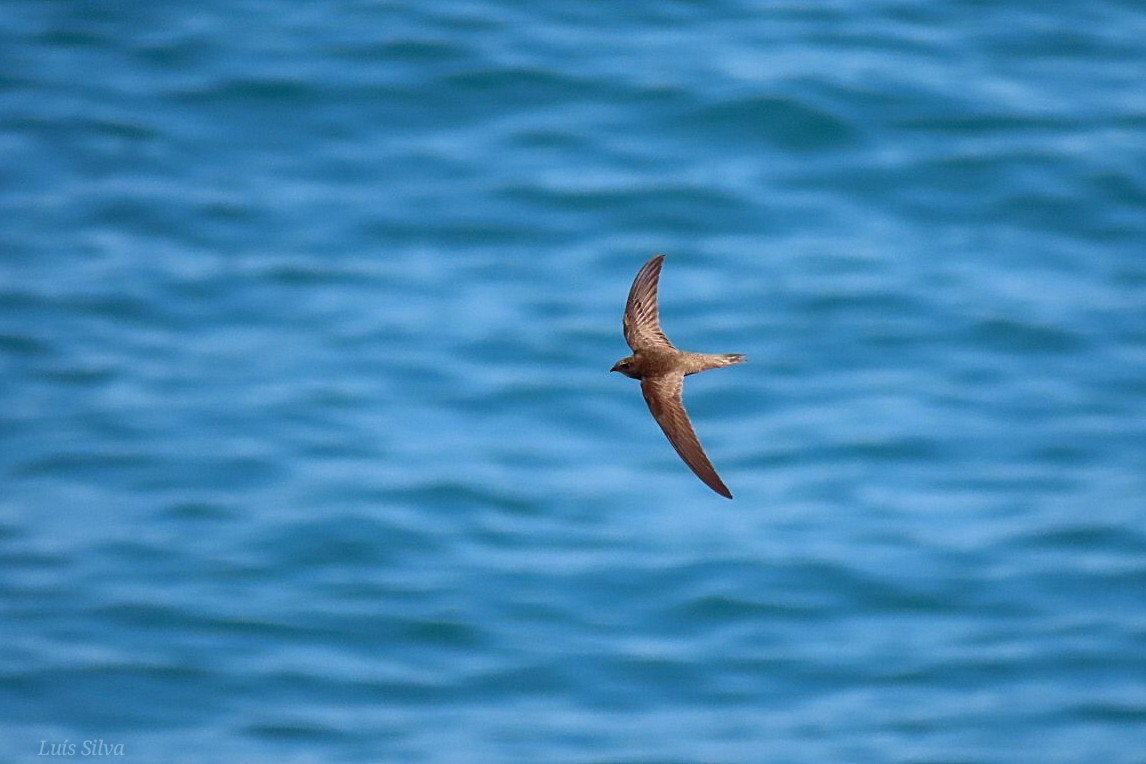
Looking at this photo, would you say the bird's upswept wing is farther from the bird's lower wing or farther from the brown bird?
the bird's lower wing

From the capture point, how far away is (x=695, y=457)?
30.5 ft

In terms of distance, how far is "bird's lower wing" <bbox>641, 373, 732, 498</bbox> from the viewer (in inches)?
365

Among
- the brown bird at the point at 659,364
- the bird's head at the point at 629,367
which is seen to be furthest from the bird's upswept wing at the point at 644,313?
the bird's head at the point at 629,367

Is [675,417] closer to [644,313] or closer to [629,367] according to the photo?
[629,367]

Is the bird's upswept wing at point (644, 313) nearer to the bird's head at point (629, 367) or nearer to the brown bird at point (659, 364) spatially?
the brown bird at point (659, 364)

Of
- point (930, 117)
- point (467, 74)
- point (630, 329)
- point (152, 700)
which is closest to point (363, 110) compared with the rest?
point (467, 74)

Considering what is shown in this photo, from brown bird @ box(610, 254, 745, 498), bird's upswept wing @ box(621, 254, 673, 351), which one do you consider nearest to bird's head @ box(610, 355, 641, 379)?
brown bird @ box(610, 254, 745, 498)

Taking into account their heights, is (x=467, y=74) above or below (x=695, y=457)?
above

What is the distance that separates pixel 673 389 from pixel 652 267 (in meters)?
1.00

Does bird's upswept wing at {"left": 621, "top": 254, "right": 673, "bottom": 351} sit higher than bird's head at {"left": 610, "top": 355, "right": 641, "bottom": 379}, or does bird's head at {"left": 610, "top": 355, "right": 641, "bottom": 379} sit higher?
bird's upswept wing at {"left": 621, "top": 254, "right": 673, "bottom": 351}

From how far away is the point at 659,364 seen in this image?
410 inches

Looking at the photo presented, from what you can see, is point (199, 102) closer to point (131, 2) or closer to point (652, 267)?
point (131, 2)

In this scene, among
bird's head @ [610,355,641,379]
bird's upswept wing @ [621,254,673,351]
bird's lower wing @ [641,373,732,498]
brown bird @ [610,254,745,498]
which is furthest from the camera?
bird's upswept wing @ [621,254,673,351]

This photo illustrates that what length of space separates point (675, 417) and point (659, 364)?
1.81 ft
